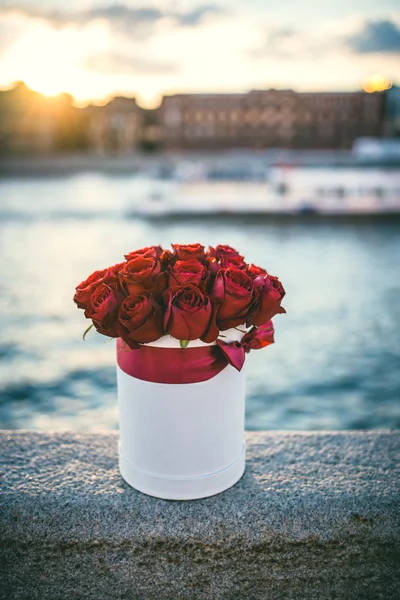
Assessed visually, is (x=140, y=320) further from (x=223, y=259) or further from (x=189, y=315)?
(x=223, y=259)

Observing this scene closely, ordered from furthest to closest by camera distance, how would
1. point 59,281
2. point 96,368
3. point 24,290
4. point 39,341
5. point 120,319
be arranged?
point 59,281
point 24,290
point 39,341
point 96,368
point 120,319

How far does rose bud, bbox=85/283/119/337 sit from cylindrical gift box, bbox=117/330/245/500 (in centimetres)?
10

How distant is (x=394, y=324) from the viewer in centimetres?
670

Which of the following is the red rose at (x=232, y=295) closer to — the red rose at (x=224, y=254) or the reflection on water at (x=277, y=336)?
the red rose at (x=224, y=254)

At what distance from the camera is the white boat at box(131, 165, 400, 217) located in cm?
1766

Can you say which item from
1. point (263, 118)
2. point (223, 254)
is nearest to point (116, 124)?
point (263, 118)

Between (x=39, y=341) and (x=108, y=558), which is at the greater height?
(x=108, y=558)

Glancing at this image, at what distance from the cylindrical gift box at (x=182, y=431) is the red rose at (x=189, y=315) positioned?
0.22 ft

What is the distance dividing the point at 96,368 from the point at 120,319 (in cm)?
384

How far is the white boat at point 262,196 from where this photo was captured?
57.9 feet

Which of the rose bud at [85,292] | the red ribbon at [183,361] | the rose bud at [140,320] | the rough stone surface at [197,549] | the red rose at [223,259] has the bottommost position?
the rough stone surface at [197,549]

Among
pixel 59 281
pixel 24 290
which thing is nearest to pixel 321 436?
pixel 24 290

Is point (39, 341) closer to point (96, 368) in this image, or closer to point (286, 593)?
point (96, 368)

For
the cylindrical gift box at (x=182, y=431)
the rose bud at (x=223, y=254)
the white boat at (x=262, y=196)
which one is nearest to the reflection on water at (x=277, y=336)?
the cylindrical gift box at (x=182, y=431)
